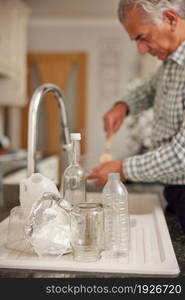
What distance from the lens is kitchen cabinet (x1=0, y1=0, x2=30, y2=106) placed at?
168 inches

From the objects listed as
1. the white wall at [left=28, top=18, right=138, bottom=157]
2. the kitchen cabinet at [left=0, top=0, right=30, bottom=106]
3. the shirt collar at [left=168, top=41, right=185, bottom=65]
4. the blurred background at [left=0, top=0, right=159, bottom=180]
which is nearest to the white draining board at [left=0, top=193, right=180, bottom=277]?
the shirt collar at [left=168, top=41, right=185, bottom=65]

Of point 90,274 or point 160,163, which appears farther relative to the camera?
point 160,163

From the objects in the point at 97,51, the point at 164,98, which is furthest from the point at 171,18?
the point at 97,51

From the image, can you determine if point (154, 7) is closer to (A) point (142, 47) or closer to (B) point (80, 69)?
(A) point (142, 47)

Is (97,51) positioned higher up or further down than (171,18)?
further down

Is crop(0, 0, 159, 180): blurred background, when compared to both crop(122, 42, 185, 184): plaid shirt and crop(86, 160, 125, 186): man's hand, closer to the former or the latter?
crop(122, 42, 185, 184): plaid shirt

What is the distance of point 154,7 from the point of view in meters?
1.17

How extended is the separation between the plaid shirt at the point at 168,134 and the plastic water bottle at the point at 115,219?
23 centimetres

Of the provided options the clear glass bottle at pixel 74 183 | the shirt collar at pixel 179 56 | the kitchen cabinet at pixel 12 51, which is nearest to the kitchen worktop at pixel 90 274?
the clear glass bottle at pixel 74 183

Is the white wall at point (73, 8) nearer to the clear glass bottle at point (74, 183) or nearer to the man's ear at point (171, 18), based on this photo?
the man's ear at point (171, 18)

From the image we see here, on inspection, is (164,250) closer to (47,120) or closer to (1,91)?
(1,91)

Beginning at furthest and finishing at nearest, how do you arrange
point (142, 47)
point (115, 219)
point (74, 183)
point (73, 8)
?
point (73, 8)
point (142, 47)
point (74, 183)
point (115, 219)

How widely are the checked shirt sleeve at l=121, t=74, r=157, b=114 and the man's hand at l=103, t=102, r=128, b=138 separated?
0.10ft

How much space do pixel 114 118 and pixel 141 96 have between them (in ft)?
0.44
